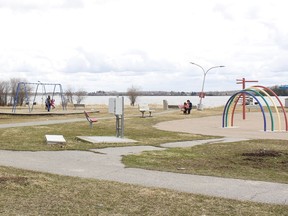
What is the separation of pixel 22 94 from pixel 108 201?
55548 millimetres

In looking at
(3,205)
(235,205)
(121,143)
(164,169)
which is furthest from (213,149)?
(3,205)

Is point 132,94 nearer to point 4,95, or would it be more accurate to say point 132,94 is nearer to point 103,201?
point 4,95

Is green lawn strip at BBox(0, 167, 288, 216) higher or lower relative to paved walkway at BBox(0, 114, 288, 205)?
higher

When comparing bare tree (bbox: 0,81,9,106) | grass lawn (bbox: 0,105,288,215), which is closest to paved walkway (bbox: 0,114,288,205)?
grass lawn (bbox: 0,105,288,215)

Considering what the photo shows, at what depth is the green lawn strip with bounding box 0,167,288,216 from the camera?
220 inches

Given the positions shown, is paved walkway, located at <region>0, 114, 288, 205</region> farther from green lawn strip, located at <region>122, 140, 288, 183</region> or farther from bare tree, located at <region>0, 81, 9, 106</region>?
bare tree, located at <region>0, 81, 9, 106</region>

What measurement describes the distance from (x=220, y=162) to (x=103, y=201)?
478 centimetres

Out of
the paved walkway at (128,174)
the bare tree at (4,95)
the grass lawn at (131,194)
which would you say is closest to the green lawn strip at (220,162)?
the grass lawn at (131,194)

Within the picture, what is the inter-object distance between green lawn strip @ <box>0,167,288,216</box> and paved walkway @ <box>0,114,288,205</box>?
51 centimetres

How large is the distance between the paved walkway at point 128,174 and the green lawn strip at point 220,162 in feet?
1.47

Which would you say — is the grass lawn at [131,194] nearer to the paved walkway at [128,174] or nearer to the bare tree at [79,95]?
the paved walkway at [128,174]

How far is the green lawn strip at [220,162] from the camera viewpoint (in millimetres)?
8797

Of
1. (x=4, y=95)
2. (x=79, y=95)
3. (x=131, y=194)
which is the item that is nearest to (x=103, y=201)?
(x=131, y=194)

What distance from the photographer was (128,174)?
851cm
